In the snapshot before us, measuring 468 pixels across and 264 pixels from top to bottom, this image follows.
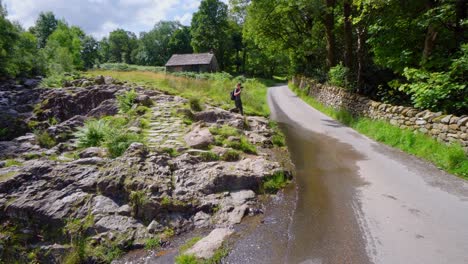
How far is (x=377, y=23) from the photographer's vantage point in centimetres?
1229

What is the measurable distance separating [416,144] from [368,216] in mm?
4709

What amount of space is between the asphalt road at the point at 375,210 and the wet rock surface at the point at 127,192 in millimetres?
1300

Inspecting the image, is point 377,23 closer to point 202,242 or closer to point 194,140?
point 194,140

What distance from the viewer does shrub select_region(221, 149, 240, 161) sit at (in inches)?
330

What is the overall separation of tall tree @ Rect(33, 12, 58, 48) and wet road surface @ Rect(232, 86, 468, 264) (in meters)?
77.3

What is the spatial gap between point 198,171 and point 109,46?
309 feet

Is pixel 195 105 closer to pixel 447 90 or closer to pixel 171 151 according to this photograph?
pixel 171 151

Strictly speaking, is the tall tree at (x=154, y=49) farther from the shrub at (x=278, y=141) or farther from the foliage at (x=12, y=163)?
the foliage at (x=12, y=163)

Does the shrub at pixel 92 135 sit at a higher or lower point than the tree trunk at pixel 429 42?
lower

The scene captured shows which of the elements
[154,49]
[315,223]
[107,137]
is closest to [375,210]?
[315,223]

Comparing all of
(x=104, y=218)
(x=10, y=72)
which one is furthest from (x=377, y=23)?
(x=10, y=72)

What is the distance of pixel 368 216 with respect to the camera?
5602mm

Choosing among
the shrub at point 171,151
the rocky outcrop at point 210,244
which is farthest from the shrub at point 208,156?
the rocky outcrop at point 210,244

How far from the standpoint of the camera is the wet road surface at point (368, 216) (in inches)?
179
